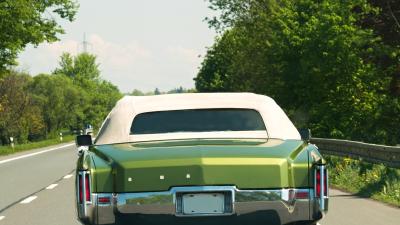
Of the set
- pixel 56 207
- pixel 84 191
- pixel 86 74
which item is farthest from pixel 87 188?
pixel 86 74

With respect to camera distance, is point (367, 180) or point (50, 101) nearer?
point (367, 180)

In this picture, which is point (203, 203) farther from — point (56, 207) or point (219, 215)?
point (56, 207)

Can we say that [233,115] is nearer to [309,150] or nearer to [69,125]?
[309,150]

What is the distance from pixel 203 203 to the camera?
18.2 feet

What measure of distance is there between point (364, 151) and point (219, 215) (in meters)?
10.3

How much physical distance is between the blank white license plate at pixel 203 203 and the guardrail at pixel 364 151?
309 inches

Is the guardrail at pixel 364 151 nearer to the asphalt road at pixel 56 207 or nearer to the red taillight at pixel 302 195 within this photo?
the asphalt road at pixel 56 207

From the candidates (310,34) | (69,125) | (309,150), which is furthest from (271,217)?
(69,125)

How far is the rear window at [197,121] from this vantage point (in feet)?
23.0

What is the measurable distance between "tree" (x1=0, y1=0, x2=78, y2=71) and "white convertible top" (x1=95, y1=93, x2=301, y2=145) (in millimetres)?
28317

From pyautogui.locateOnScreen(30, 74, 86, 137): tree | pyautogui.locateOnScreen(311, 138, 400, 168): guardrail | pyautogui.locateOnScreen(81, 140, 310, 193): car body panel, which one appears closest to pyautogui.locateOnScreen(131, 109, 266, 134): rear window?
pyautogui.locateOnScreen(81, 140, 310, 193): car body panel

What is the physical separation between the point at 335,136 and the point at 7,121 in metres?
58.1

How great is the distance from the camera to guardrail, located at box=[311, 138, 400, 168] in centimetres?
1309

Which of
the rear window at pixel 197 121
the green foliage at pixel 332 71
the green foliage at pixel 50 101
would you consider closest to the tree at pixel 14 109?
the green foliage at pixel 50 101
